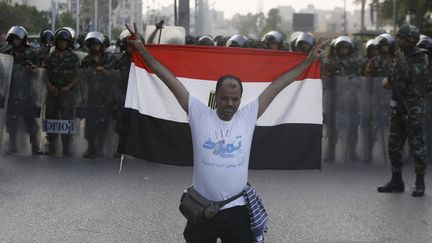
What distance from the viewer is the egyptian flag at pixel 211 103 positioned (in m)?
6.35

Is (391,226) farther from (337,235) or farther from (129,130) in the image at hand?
(129,130)

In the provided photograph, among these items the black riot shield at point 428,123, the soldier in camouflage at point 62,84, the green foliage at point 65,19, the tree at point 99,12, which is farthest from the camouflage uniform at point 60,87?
the tree at point 99,12

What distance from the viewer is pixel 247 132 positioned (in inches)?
180

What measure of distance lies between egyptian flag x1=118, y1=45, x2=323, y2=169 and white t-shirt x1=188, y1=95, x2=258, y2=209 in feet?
5.58

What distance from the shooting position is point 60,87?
36.9 ft

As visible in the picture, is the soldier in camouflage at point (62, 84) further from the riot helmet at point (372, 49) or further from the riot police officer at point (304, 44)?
the riot helmet at point (372, 49)

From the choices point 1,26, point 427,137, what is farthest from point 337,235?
point 1,26

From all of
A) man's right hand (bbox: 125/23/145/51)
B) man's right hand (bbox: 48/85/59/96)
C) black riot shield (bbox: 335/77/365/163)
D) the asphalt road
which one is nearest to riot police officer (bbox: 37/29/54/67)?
man's right hand (bbox: 48/85/59/96)

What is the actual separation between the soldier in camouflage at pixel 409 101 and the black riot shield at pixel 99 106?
→ 4249 millimetres

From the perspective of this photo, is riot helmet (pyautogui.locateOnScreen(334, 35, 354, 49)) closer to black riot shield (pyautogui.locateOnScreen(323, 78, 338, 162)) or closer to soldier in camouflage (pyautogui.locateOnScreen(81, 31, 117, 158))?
black riot shield (pyautogui.locateOnScreen(323, 78, 338, 162))

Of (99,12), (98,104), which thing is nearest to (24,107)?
(98,104)

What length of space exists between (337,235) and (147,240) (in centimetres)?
165

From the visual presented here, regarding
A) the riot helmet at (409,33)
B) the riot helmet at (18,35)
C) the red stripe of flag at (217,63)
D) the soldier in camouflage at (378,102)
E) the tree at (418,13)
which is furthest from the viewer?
the tree at (418,13)

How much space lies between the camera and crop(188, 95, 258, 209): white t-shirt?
4.48 m
